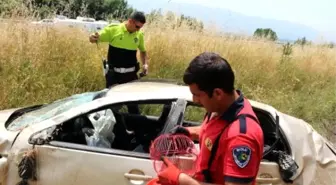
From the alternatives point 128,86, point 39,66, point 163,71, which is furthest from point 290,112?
point 128,86

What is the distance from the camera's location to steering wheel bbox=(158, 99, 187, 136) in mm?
3344

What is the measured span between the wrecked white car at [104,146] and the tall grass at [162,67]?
9.91 feet

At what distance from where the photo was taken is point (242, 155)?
1.98 metres

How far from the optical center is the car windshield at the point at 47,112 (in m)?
3.53

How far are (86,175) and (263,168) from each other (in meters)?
1.22

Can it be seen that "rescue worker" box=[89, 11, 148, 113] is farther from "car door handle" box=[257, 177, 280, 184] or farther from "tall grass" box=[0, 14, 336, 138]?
"car door handle" box=[257, 177, 280, 184]

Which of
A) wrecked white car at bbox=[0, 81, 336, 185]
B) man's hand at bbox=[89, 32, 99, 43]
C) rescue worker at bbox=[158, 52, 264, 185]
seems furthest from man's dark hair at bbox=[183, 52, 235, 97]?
man's hand at bbox=[89, 32, 99, 43]

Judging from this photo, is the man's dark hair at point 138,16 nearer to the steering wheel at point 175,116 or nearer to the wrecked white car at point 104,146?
the wrecked white car at point 104,146

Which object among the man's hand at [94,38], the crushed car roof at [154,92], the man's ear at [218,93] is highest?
the man's ear at [218,93]

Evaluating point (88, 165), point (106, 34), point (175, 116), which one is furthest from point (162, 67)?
point (88, 165)

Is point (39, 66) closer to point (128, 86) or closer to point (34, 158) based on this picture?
point (128, 86)

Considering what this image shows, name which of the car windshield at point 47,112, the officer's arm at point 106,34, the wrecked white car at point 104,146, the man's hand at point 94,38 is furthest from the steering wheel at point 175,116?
the officer's arm at point 106,34

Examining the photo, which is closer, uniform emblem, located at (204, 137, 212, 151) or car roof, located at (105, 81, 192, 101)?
uniform emblem, located at (204, 137, 212, 151)

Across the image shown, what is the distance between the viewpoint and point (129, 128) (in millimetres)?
4348
